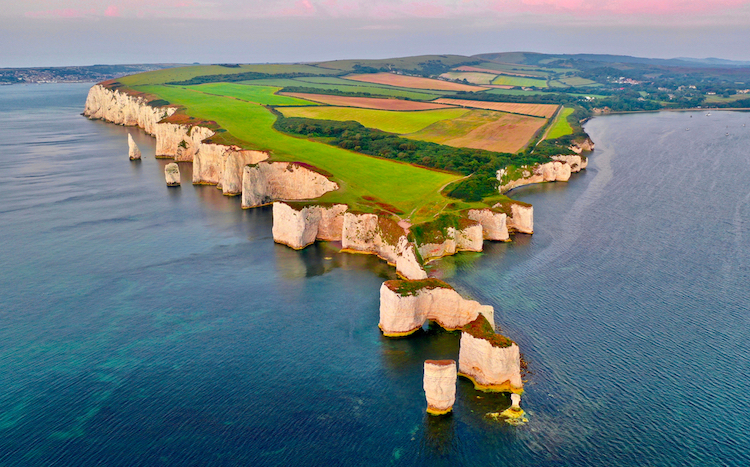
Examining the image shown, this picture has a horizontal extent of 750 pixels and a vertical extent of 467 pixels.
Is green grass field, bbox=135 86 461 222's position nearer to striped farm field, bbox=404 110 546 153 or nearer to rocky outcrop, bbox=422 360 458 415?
rocky outcrop, bbox=422 360 458 415

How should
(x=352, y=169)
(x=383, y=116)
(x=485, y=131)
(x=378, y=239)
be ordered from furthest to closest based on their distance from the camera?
(x=383, y=116)
(x=485, y=131)
(x=352, y=169)
(x=378, y=239)

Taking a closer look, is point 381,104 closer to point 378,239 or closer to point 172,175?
point 172,175

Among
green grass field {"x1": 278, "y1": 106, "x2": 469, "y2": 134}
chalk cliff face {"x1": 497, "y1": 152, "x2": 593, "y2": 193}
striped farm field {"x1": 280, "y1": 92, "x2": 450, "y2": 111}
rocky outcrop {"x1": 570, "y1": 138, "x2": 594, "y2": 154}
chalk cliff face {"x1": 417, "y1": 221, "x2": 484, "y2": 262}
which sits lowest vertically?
chalk cliff face {"x1": 417, "y1": 221, "x2": 484, "y2": 262}

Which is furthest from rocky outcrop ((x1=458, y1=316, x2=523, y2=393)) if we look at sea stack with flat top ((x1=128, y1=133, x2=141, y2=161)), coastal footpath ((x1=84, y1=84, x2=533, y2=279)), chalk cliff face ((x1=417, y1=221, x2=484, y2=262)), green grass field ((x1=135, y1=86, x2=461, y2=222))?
sea stack with flat top ((x1=128, y1=133, x2=141, y2=161))

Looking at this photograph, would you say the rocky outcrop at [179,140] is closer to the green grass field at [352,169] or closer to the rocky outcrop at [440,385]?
the green grass field at [352,169]

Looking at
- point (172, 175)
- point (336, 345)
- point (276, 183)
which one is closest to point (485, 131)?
point (276, 183)
